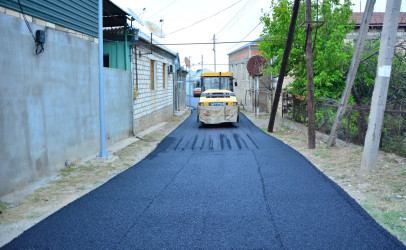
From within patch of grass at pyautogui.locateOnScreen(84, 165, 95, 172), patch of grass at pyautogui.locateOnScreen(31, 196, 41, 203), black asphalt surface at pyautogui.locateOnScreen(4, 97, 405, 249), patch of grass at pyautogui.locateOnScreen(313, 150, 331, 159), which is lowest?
patch of grass at pyautogui.locateOnScreen(84, 165, 95, 172)

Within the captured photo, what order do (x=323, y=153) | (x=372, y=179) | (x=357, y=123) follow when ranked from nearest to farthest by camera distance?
(x=372, y=179), (x=323, y=153), (x=357, y=123)

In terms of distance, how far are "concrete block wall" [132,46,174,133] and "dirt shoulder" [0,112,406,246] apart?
13.9 feet

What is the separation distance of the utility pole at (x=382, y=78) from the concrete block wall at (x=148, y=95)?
9.30 m

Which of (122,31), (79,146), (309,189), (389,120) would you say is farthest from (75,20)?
(389,120)

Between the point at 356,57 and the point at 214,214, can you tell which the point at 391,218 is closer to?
the point at 214,214

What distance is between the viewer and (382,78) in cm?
732

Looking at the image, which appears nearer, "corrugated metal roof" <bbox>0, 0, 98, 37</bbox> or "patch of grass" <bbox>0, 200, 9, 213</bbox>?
"patch of grass" <bbox>0, 200, 9, 213</bbox>

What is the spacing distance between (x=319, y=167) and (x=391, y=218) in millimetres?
3577

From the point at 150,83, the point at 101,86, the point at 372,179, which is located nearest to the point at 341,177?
the point at 372,179

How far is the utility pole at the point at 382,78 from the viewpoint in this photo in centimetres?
713

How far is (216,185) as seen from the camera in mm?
6590

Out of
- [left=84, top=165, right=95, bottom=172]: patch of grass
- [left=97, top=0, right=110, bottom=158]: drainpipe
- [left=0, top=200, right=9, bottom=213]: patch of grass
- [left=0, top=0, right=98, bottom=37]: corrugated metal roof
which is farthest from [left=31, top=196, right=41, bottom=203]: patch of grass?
[left=0, top=0, right=98, bottom=37]: corrugated metal roof

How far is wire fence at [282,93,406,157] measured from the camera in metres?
8.59

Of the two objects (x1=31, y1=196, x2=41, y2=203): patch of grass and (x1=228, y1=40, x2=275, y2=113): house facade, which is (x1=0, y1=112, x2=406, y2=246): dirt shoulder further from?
(x1=228, y1=40, x2=275, y2=113): house facade
